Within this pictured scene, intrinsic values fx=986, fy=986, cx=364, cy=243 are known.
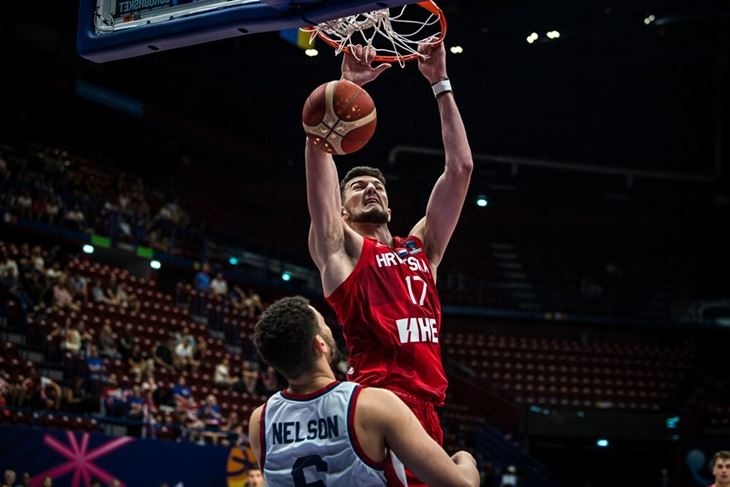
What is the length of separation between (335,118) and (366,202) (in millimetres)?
514

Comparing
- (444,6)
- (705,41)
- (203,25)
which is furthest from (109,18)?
(705,41)

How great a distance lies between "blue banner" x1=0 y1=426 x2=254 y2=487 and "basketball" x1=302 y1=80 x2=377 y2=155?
408 inches

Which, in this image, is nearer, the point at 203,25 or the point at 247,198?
the point at 203,25

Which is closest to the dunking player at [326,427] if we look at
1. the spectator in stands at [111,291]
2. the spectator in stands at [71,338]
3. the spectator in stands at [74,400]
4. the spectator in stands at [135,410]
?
the spectator in stands at [74,400]

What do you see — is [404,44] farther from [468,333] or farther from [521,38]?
[468,333]

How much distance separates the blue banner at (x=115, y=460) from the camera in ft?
44.8

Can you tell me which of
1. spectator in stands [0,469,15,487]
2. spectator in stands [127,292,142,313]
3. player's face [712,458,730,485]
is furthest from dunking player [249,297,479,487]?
spectator in stands [127,292,142,313]

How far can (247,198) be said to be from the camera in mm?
Result: 29078

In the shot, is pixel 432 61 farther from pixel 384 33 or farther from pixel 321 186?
pixel 321 186

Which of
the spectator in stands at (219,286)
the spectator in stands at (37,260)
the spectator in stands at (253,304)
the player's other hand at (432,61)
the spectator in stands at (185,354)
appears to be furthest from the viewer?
the spectator in stands at (253,304)

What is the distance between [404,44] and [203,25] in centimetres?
133

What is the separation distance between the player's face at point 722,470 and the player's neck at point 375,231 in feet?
15.8

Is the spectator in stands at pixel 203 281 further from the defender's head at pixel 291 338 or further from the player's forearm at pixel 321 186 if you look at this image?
the defender's head at pixel 291 338

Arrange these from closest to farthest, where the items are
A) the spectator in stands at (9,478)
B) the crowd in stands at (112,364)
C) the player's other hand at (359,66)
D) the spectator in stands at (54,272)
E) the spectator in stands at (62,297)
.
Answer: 1. the player's other hand at (359,66)
2. the spectator in stands at (9,478)
3. the crowd in stands at (112,364)
4. the spectator in stands at (62,297)
5. the spectator in stands at (54,272)
